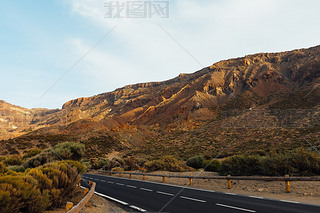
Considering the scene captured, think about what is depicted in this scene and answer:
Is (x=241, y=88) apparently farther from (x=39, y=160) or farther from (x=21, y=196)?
(x=21, y=196)

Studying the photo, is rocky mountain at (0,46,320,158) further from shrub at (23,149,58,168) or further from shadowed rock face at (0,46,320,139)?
shrub at (23,149,58,168)

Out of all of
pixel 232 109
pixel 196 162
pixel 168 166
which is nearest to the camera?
pixel 168 166

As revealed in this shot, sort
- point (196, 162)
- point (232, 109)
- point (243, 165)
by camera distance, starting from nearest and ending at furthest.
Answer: point (243, 165), point (196, 162), point (232, 109)

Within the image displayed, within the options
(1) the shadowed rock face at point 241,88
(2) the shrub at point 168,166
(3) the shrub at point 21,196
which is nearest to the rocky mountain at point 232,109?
(1) the shadowed rock face at point 241,88

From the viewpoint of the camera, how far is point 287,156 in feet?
40.5

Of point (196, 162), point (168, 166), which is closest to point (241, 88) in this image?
point (196, 162)

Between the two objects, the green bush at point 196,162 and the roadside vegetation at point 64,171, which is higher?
the roadside vegetation at point 64,171

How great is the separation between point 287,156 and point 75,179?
12022 mm

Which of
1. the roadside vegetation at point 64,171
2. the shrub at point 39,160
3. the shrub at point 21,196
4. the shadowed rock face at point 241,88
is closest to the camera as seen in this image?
the shrub at point 21,196

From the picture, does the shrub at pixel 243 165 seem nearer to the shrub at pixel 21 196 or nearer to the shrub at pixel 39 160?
the shrub at pixel 21 196

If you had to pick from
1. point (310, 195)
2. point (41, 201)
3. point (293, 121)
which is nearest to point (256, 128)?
point (293, 121)

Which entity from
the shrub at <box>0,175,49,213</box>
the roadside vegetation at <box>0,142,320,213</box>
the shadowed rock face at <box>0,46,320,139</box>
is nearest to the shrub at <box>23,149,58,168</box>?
the roadside vegetation at <box>0,142,320,213</box>

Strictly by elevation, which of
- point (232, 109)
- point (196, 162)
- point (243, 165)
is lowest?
point (196, 162)

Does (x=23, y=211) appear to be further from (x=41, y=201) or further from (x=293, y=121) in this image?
(x=293, y=121)
